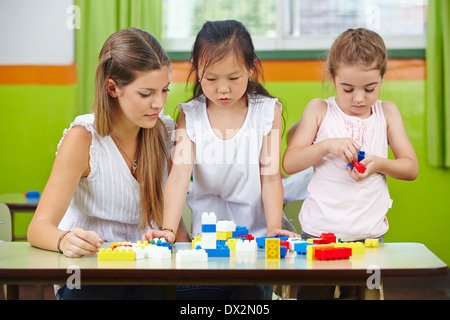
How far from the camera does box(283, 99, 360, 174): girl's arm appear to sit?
1770mm

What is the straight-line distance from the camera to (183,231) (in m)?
1.94

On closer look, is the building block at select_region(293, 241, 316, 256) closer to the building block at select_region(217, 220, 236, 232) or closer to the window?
the building block at select_region(217, 220, 236, 232)

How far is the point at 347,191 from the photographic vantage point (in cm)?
187

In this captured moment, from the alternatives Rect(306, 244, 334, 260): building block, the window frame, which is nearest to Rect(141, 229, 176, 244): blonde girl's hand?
Rect(306, 244, 334, 260): building block

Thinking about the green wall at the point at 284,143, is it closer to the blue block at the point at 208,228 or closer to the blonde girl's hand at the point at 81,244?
the blue block at the point at 208,228

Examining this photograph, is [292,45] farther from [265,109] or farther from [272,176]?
[272,176]

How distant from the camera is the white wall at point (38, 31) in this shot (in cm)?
407

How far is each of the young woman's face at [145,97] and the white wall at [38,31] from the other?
8.17 feet

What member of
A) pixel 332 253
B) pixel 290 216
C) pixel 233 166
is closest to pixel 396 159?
pixel 233 166

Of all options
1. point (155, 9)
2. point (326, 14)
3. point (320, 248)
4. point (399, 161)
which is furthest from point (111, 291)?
point (326, 14)

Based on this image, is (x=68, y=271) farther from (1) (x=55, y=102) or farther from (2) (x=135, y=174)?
(1) (x=55, y=102)

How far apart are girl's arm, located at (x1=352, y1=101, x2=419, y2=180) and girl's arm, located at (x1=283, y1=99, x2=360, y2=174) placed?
2.3 inches

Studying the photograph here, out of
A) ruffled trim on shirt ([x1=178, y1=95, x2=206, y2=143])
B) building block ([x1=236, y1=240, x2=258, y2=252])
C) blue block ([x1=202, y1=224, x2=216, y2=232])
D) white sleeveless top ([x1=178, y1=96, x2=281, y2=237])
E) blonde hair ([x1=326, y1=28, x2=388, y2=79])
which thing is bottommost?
building block ([x1=236, y1=240, x2=258, y2=252])
